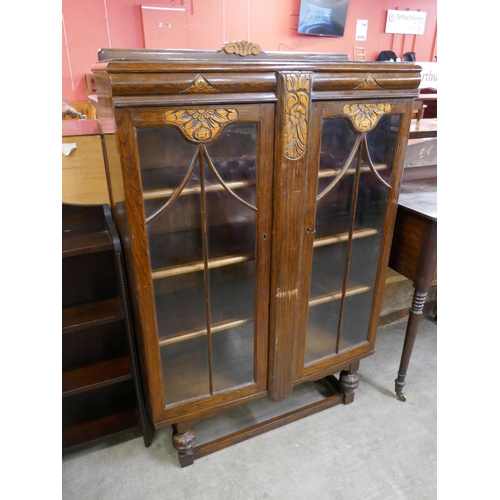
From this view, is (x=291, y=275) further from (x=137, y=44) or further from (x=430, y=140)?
(x=137, y=44)

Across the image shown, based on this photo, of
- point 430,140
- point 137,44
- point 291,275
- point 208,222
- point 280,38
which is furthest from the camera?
point 280,38

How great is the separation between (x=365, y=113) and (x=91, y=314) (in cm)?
102

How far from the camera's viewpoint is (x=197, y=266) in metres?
1.07

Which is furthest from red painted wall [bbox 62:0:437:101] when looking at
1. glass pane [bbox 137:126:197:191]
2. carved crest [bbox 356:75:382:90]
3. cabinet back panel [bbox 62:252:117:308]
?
carved crest [bbox 356:75:382:90]

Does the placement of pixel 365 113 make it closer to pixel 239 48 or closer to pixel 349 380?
pixel 239 48

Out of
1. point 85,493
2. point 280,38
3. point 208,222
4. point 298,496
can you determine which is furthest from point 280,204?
point 280,38

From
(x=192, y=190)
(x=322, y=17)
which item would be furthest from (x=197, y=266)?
(x=322, y=17)

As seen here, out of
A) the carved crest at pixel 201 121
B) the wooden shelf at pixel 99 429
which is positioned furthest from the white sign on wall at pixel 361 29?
the wooden shelf at pixel 99 429

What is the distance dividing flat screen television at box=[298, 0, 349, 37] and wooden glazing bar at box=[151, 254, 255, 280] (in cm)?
415

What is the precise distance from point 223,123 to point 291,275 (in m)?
0.49

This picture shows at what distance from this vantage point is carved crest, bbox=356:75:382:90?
1010 millimetres

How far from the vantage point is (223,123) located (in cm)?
91

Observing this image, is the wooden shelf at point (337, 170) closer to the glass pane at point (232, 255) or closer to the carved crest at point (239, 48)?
the glass pane at point (232, 255)

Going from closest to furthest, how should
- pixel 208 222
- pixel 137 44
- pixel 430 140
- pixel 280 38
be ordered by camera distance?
pixel 208 222 < pixel 430 140 < pixel 137 44 < pixel 280 38
